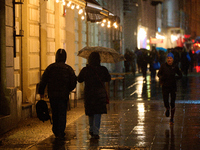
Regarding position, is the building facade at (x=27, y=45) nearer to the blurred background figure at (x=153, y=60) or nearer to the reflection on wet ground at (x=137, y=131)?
the reflection on wet ground at (x=137, y=131)

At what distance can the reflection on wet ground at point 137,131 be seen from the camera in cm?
823

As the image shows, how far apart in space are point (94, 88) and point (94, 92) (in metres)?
0.08

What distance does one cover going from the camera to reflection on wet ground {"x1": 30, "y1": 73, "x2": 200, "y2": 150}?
823cm

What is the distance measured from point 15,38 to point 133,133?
3.76 m

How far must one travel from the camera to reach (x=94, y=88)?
9.05 metres

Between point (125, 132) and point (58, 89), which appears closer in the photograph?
point (58, 89)

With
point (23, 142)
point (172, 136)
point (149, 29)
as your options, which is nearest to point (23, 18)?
point (23, 142)

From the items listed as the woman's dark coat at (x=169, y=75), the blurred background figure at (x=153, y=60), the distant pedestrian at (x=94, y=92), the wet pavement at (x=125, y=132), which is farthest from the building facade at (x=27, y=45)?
the blurred background figure at (x=153, y=60)

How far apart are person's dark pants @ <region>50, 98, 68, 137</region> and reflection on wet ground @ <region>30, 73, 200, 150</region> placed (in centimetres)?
19

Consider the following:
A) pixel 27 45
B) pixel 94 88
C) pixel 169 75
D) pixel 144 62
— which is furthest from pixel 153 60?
pixel 94 88

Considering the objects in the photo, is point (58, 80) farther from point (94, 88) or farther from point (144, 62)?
point (144, 62)

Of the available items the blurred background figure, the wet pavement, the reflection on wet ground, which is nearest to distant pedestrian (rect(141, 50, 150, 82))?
the blurred background figure

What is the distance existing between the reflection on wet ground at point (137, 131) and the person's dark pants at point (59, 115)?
19 centimetres

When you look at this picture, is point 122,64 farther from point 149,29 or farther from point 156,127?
point 156,127
